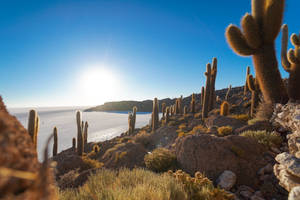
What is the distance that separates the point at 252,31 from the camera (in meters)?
8.65

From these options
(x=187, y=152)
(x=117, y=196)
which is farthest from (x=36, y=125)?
(x=187, y=152)

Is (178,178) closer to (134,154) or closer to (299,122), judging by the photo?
(299,122)

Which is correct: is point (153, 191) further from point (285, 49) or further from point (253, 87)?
point (253, 87)

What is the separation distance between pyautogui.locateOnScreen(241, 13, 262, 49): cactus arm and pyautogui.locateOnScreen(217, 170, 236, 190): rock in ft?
25.2

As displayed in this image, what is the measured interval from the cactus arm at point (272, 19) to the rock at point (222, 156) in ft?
21.5

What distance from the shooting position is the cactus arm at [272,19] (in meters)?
8.18

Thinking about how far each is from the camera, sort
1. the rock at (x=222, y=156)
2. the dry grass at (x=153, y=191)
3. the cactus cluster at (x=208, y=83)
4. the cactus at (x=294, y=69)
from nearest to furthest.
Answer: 1. the dry grass at (x=153, y=191)
2. the rock at (x=222, y=156)
3. the cactus at (x=294, y=69)
4. the cactus cluster at (x=208, y=83)

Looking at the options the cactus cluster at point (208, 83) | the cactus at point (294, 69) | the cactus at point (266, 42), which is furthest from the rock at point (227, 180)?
the cactus cluster at point (208, 83)

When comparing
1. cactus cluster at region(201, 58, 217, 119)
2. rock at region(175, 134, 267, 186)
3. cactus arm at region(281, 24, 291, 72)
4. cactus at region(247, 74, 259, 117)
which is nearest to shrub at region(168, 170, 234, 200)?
rock at region(175, 134, 267, 186)

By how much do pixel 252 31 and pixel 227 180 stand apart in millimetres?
8267

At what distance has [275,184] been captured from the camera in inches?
163

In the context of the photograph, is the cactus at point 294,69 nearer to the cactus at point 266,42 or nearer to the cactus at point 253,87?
the cactus at point 266,42

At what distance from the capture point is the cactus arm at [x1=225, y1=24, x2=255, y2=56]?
30.2 ft

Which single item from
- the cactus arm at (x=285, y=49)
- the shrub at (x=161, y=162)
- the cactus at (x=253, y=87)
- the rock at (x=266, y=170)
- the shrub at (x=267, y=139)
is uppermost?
the cactus arm at (x=285, y=49)
